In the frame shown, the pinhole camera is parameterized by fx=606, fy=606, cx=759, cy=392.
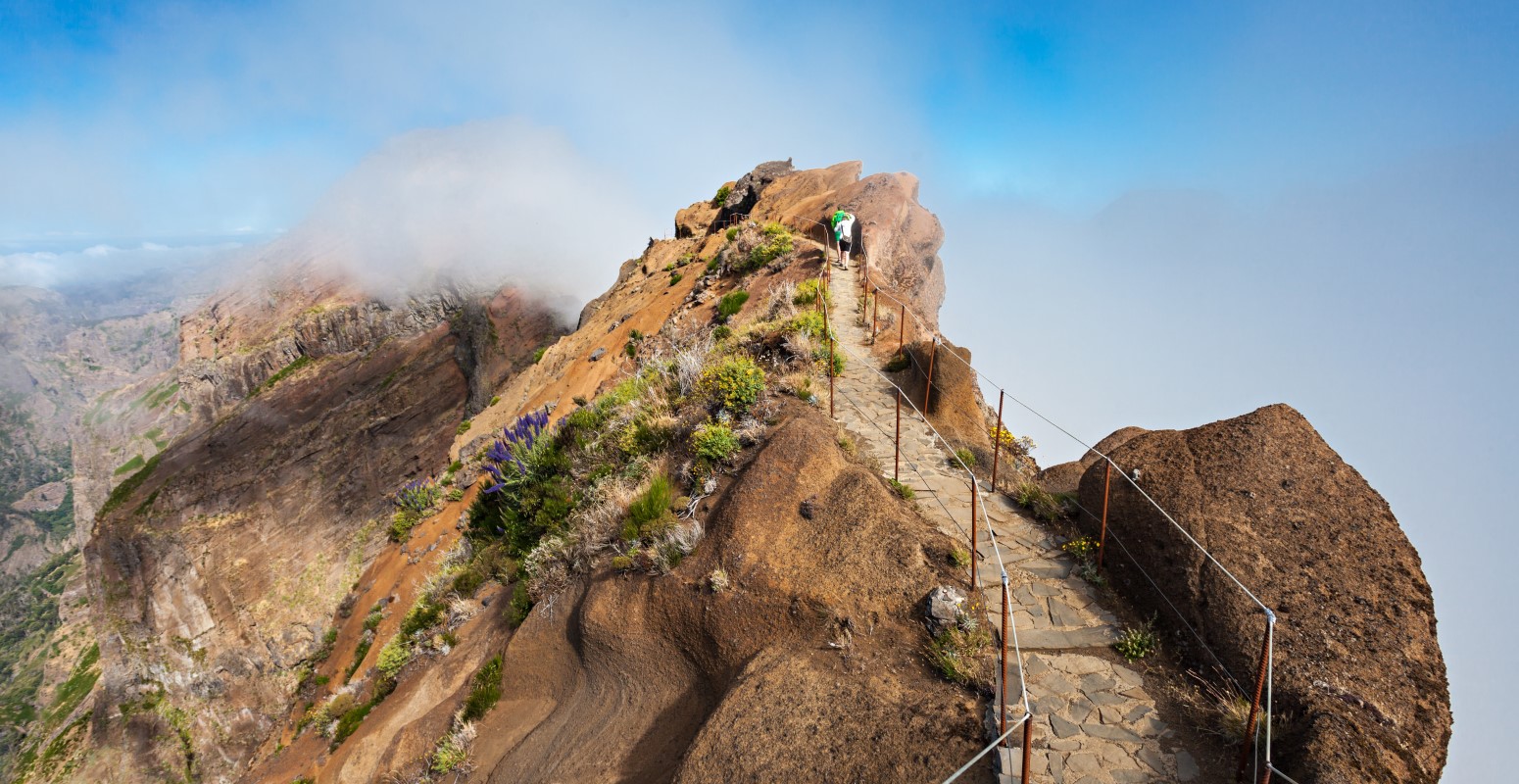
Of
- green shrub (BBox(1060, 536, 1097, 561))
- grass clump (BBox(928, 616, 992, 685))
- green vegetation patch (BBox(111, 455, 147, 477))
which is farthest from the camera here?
green vegetation patch (BBox(111, 455, 147, 477))

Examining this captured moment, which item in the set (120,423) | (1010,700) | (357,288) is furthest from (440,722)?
(120,423)

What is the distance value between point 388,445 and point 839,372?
52.3 m

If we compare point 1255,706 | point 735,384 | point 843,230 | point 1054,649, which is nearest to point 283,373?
point 843,230

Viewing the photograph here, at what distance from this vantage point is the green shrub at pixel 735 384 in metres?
8.95

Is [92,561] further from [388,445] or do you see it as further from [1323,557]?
[1323,557]

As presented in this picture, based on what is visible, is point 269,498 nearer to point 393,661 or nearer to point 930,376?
point 393,661

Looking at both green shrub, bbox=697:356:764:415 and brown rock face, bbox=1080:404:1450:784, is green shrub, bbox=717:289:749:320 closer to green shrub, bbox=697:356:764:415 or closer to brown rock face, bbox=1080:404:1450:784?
green shrub, bbox=697:356:764:415

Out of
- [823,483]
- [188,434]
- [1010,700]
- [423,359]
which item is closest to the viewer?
[1010,700]

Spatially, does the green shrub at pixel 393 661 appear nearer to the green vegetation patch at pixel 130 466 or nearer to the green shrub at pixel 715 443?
the green shrub at pixel 715 443

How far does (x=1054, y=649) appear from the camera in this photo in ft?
17.4

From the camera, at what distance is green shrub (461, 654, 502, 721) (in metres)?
7.77

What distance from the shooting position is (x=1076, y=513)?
7051 mm

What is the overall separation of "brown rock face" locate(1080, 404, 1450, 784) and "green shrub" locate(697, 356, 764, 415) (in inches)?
179

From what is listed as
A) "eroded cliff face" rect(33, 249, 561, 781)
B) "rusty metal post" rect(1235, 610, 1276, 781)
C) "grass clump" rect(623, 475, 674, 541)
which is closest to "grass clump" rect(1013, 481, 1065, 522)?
"rusty metal post" rect(1235, 610, 1276, 781)
